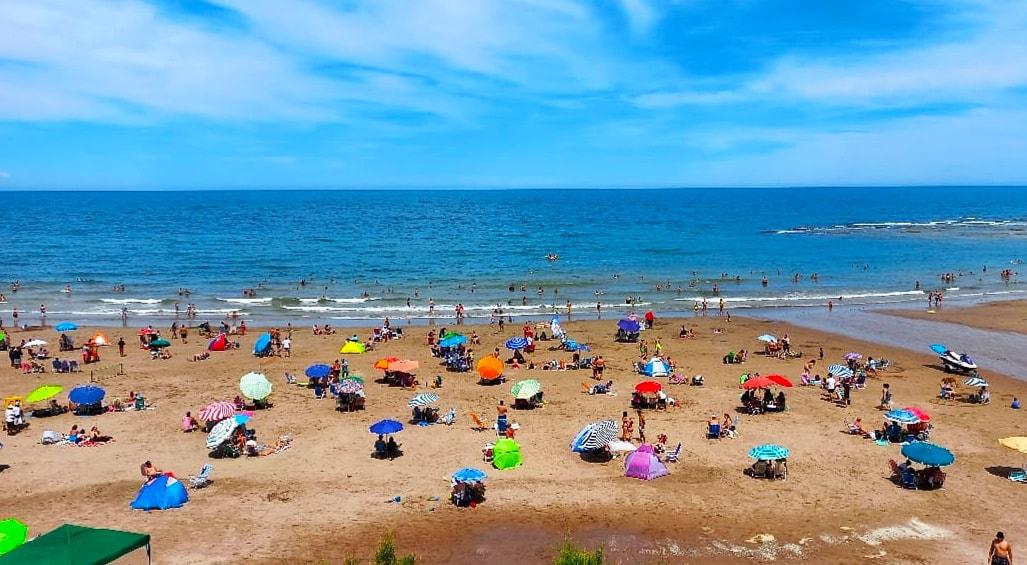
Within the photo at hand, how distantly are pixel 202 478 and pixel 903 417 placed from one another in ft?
66.0

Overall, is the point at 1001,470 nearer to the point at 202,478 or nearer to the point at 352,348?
the point at 202,478

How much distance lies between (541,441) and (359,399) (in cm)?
729

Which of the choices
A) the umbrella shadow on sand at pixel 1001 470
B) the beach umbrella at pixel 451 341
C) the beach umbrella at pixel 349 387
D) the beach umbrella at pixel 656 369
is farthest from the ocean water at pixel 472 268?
the umbrella shadow on sand at pixel 1001 470

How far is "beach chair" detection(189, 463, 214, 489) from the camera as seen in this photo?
58.0ft

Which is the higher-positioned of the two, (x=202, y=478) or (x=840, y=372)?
(x=840, y=372)

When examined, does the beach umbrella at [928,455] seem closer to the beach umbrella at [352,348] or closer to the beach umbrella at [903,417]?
the beach umbrella at [903,417]

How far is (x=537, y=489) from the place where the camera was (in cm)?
1777

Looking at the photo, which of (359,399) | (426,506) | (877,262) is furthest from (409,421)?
(877,262)

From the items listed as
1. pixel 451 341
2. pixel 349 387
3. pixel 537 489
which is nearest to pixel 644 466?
pixel 537 489

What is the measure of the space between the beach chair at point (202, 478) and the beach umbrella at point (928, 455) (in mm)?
18179

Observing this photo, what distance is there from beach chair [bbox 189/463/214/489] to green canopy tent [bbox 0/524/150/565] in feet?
22.0

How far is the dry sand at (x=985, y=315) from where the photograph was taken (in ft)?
129

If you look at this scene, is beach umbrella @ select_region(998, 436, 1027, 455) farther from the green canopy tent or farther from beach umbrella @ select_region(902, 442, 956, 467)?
the green canopy tent

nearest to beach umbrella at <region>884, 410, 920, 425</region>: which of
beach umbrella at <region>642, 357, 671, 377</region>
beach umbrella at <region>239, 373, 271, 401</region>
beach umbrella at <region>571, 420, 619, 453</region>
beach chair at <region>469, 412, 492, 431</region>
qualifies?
beach umbrella at <region>642, 357, 671, 377</region>
